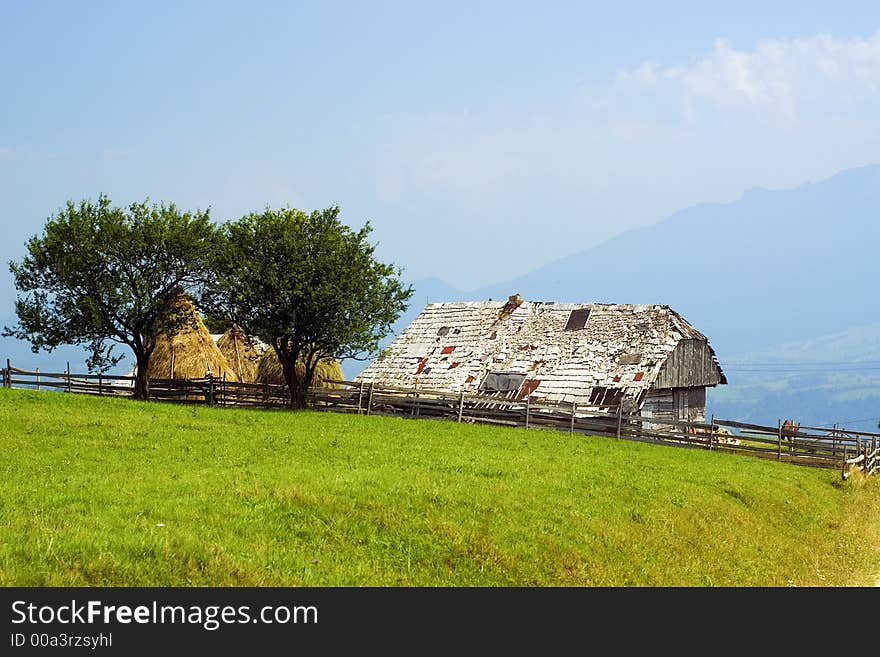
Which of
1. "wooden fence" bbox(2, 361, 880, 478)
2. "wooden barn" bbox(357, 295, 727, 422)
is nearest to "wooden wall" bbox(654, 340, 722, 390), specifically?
"wooden barn" bbox(357, 295, 727, 422)

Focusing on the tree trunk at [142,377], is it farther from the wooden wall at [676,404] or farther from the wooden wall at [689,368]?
the wooden wall at [689,368]

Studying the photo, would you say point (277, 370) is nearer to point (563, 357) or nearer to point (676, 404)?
point (563, 357)

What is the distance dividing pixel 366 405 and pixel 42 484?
84.6ft

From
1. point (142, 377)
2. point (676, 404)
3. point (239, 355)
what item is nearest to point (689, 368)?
point (676, 404)

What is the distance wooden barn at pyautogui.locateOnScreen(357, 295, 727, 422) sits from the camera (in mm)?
44406

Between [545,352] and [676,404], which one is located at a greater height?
[545,352]

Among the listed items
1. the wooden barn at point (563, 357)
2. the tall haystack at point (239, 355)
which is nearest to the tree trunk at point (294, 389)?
the wooden barn at point (563, 357)

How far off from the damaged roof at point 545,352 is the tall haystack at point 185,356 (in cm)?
889

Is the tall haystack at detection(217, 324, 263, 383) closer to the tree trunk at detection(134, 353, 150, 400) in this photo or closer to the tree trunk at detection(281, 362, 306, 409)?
the tree trunk at detection(134, 353, 150, 400)

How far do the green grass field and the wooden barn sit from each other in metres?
13.1

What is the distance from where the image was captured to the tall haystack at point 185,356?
1989 inches

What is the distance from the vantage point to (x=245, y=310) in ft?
142

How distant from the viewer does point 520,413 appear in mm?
40250

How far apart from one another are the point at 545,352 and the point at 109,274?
22.0m
